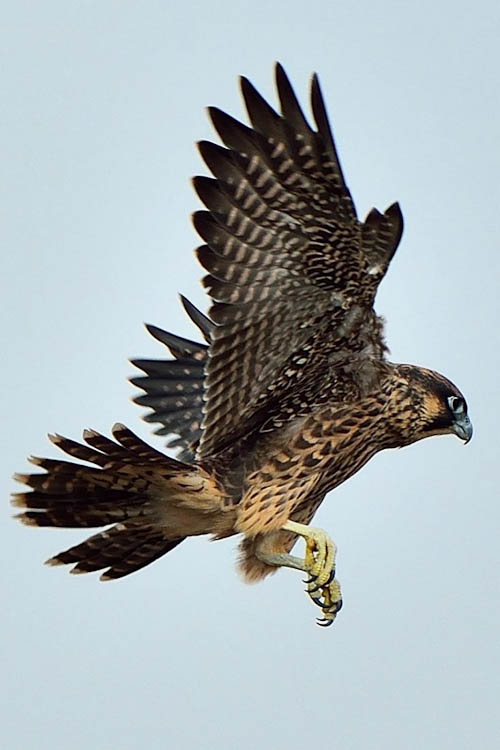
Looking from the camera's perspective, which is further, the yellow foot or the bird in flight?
the yellow foot

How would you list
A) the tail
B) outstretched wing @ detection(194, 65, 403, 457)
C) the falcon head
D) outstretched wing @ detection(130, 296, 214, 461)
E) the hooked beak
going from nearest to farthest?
outstretched wing @ detection(194, 65, 403, 457) < the tail < the falcon head < the hooked beak < outstretched wing @ detection(130, 296, 214, 461)

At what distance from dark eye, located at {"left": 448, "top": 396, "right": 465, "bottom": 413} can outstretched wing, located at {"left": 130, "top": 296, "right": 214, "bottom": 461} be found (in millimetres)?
1523

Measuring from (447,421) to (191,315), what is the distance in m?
1.65

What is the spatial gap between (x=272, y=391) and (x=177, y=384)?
1737 millimetres

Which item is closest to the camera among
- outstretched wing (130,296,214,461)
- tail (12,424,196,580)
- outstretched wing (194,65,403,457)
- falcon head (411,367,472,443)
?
outstretched wing (194,65,403,457)

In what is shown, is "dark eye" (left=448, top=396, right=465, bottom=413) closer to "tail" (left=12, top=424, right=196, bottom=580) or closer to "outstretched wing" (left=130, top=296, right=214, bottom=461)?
"tail" (left=12, top=424, right=196, bottom=580)

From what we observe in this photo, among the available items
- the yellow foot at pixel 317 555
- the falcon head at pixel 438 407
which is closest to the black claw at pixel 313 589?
the yellow foot at pixel 317 555

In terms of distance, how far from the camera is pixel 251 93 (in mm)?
6641

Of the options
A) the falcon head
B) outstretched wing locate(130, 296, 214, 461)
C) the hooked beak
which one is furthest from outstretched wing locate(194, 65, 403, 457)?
outstretched wing locate(130, 296, 214, 461)

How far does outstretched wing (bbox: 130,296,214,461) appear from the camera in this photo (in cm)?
913

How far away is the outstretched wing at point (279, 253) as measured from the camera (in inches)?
267

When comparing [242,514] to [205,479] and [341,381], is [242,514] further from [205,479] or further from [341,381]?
[341,381]

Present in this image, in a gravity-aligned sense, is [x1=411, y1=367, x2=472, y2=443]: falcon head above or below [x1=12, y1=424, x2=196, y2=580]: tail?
above

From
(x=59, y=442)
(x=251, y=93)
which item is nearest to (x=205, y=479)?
(x=59, y=442)
